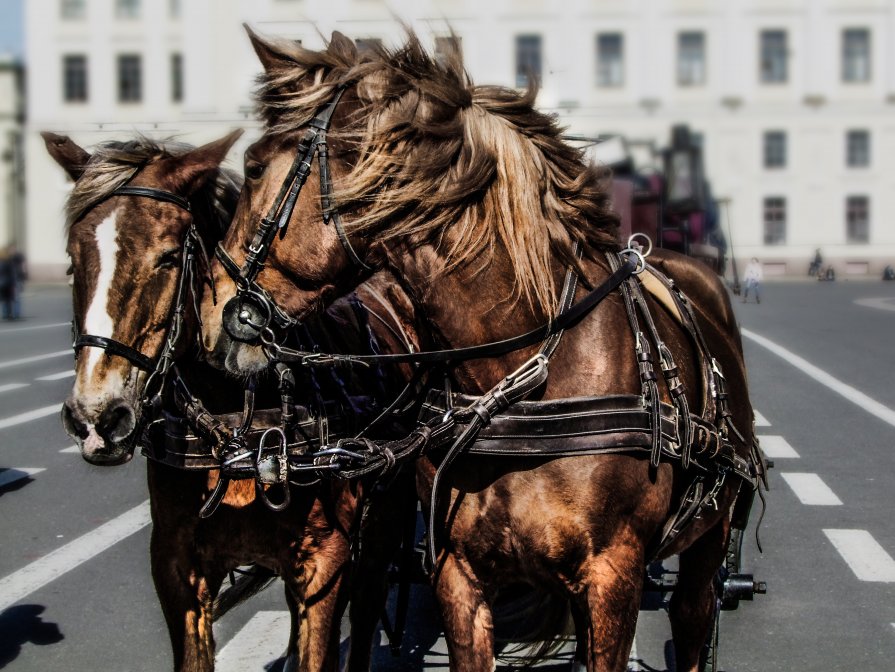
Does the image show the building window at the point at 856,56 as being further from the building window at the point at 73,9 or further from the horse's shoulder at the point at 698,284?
the building window at the point at 73,9

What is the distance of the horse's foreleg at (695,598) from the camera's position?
14.3 feet

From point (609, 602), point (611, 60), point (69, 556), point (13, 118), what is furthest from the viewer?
point (13, 118)

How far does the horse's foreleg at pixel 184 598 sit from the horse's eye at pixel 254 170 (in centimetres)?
122

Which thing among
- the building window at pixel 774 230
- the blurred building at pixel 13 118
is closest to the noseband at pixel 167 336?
the building window at pixel 774 230

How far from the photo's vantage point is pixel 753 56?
391 inches

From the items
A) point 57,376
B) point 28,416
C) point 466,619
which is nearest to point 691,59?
point 466,619

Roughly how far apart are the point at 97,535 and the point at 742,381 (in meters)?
4.79

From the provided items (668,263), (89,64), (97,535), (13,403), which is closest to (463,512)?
(668,263)

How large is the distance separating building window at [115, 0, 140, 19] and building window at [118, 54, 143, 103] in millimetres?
1762

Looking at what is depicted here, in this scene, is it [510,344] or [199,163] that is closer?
[510,344]

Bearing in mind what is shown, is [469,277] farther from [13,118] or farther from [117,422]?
[13,118]

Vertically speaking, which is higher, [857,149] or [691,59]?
[691,59]

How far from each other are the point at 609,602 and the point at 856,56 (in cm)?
1288

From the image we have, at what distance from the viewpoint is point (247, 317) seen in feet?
10.4
